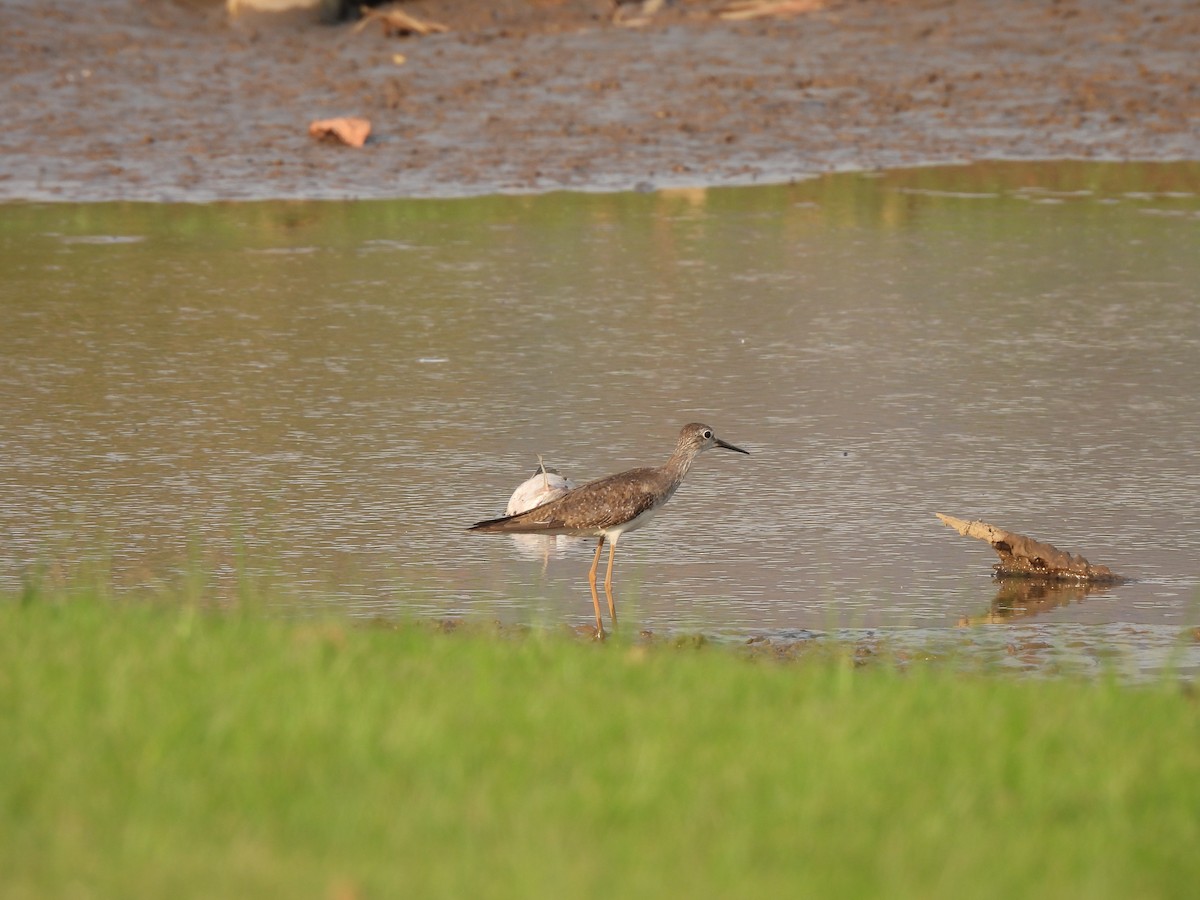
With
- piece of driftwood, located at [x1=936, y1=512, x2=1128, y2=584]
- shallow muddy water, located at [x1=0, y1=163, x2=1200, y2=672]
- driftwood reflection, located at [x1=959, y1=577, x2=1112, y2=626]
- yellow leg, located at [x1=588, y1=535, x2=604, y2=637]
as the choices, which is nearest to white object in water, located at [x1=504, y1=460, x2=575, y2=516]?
shallow muddy water, located at [x1=0, y1=163, x2=1200, y2=672]

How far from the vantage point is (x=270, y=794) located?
4.48 m

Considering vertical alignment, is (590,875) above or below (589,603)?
→ above

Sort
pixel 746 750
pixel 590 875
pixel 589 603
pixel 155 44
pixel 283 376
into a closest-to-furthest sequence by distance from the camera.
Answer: pixel 590 875, pixel 746 750, pixel 589 603, pixel 283 376, pixel 155 44

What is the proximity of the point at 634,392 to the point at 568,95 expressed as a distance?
857 cm

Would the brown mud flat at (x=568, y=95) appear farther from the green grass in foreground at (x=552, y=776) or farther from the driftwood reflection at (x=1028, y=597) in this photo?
the green grass in foreground at (x=552, y=776)

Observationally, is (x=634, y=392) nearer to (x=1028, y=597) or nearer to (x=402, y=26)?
(x=1028, y=597)

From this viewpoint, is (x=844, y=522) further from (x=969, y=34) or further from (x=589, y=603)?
(x=969, y=34)

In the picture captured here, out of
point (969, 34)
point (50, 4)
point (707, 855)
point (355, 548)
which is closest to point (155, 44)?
point (50, 4)

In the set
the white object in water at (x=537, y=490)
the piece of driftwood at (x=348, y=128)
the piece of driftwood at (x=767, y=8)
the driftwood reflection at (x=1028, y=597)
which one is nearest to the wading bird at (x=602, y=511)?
the white object in water at (x=537, y=490)

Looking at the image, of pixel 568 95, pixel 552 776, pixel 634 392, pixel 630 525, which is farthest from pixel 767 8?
pixel 552 776

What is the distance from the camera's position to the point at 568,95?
18.8 metres

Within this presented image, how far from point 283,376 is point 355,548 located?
3.11 metres

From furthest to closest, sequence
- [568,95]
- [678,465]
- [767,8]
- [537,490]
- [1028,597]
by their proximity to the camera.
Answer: [767,8] < [568,95] < [537,490] < [678,465] < [1028,597]

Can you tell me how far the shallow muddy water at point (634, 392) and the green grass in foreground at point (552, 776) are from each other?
1.45 m
